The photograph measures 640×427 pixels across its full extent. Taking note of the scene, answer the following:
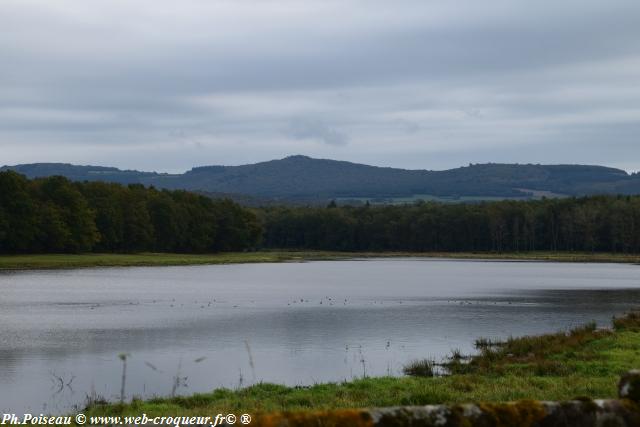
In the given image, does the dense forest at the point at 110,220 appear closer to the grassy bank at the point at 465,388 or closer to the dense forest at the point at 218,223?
the dense forest at the point at 218,223

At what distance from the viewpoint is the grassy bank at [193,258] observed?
106750 millimetres

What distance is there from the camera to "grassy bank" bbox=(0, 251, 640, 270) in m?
107

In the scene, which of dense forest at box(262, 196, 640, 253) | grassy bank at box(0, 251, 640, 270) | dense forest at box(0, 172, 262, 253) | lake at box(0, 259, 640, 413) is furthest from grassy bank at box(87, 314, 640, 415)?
dense forest at box(262, 196, 640, 253)

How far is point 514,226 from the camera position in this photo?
180375 millimetres

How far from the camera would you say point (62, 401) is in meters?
22.4

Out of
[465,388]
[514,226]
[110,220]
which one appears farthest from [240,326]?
[514,226]

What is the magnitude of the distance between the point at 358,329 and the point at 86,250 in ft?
297

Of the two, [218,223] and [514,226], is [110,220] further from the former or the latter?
[514,226]

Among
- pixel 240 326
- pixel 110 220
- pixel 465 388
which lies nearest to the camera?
pixel 465 388

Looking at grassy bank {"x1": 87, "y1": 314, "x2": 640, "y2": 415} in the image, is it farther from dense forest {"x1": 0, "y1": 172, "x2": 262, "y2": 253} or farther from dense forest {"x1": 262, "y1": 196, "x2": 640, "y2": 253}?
dense forest {"x1": 262, "y1": 196, "x2": 640, "y2": 253}

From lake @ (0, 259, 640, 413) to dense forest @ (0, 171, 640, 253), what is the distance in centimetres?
3563

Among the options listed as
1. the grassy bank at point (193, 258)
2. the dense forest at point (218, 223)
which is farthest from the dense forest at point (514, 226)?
the grassy bank at point (193, 258)

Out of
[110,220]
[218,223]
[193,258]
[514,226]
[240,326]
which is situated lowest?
[193,258]

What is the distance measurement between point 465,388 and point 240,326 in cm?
2290
